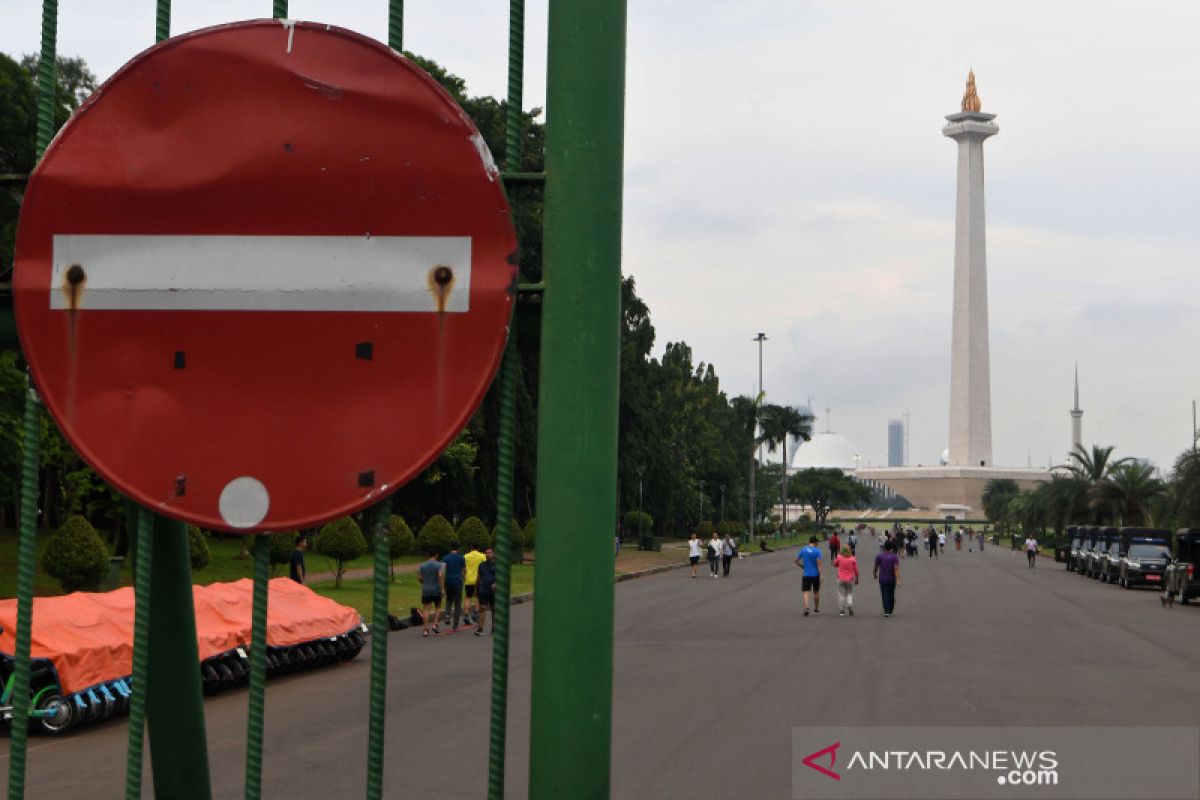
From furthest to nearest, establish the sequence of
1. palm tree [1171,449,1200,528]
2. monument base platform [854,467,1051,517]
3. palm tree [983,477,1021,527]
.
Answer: monument base platform [854,467,1051,517] < palm tree [983,477,1021,527] < palm tree [1171,449,1200,528]

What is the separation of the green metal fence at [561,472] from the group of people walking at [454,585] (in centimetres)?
1875

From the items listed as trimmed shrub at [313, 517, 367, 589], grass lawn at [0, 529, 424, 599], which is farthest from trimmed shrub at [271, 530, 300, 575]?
trimmed shrub at [313, 517, 367, 589]

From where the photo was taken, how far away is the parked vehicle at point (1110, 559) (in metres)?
44.8

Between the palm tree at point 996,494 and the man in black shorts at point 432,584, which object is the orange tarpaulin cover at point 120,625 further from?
the palm tree at point 996,494

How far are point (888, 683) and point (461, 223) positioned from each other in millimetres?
13731

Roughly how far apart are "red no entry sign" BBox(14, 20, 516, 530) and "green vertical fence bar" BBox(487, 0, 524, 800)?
6.7 inches

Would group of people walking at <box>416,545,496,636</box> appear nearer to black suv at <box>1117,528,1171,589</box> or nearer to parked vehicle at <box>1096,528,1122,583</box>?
black suv at <box>1117,528,1171,589</box>

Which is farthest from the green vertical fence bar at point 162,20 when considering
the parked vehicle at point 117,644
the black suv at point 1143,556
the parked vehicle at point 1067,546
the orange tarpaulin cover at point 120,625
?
the parked vehicle at point 1067,546

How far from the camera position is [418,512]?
5297cm

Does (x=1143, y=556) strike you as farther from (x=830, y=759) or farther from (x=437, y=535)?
(x=830, y=759)

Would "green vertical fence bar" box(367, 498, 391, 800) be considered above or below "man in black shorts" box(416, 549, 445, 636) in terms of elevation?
above

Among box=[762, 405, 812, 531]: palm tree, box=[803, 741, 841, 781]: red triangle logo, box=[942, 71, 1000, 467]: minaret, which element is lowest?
box=[803, 741, 841, 781]: red triangle logo

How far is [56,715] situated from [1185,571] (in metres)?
29.3

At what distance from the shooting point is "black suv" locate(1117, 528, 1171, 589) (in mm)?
41562
